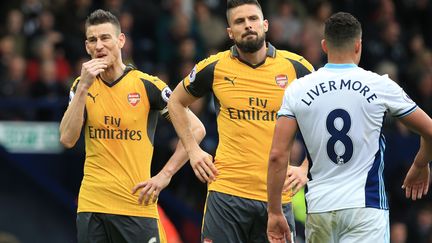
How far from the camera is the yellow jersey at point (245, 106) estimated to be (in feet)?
31.9

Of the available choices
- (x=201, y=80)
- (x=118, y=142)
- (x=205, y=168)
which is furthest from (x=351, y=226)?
(x=118, y=142)

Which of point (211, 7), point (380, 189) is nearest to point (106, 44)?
point (380, 189)

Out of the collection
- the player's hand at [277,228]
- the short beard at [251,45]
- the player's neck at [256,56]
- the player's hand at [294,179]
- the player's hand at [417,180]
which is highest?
the short beard at [251,45]

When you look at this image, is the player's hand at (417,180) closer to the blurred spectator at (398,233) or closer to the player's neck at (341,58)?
the player's neck at (341,58)

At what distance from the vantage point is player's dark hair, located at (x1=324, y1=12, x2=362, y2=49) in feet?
27.0

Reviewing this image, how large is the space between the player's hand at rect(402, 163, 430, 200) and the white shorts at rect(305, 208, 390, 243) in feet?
1.61

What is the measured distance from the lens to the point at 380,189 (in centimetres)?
829

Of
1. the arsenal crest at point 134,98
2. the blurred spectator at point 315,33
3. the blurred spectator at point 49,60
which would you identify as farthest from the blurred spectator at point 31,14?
the arsenal crest at point 134,98

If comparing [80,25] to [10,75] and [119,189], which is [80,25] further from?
[119,189]

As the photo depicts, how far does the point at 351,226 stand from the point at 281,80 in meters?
1.99

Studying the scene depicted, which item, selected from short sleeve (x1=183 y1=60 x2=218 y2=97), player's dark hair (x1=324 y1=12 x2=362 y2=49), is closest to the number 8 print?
player's dark hair (x1=324 y1=12 x2=362 y2=49)

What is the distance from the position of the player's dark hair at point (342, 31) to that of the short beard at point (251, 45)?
5.04 feet

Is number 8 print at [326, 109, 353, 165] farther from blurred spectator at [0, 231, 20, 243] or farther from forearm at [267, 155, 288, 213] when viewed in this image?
blurred spectator at [0, 231, 20, 243]

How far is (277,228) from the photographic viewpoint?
336 inches
